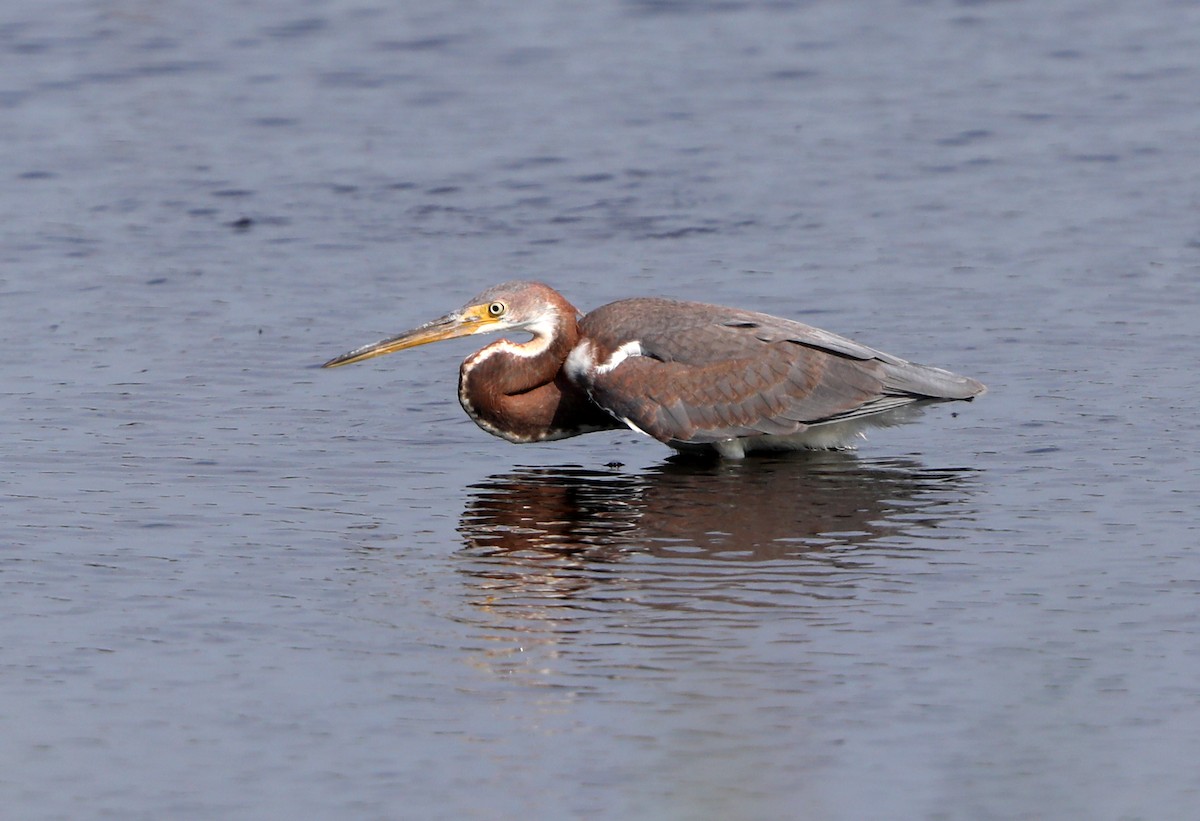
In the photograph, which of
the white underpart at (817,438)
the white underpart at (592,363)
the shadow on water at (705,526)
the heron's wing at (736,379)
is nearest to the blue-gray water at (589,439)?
the shadow on water at (705,526)

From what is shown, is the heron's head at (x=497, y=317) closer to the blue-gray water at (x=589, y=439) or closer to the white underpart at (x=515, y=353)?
the white underpart at (x=515, y=353)

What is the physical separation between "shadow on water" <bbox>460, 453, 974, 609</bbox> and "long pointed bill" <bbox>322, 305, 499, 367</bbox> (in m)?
0.81

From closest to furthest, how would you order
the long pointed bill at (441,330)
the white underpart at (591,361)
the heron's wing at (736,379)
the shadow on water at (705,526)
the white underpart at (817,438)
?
1. the shadow on water at (705,526)
2. the heron's wing at (736,379)
3. the white underpart at (591,361)
4. the white underpart at (817,438)
5. the long pointed bill at (441,330)

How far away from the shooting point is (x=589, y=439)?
435 inches

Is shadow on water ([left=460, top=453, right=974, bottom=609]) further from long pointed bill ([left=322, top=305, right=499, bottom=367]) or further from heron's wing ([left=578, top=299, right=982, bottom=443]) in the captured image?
long pointed bill ([left=322, top=305, right=499, bottom=367])

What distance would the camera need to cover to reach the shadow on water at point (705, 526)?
831cm

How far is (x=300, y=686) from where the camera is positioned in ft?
23.5

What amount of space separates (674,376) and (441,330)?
Result: 4.09 feet

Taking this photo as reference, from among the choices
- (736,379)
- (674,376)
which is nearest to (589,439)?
(674,376)

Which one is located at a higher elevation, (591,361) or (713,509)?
(591,361)

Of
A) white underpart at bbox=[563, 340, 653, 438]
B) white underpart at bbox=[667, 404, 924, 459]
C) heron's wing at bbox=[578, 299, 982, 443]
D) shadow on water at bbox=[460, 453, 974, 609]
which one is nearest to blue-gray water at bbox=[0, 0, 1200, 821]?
shadow on water at bbox=[460, 453, 974, 609]

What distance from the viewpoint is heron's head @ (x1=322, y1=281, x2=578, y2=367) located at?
10.4 metres

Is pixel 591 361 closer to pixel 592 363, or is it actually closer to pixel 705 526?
pixel 592 363

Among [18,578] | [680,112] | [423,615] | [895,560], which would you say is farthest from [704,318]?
[680,112]
